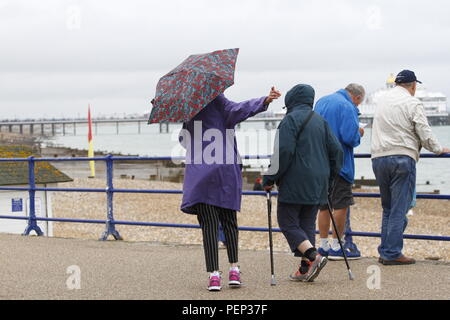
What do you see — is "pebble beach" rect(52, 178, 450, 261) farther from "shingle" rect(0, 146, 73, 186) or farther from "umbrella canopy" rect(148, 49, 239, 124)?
"umbrella canopy" rect(148, 49, 239, 124)

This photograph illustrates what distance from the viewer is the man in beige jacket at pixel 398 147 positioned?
682cm

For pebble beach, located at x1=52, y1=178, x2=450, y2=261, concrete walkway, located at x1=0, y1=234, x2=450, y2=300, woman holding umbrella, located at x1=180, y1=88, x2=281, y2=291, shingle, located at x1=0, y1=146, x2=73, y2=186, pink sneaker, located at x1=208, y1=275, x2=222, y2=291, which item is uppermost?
woman holding umbrella, located at x1=180, y1=88, x2=281, y2=291

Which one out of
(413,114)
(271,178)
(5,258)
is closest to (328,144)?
(271,178)

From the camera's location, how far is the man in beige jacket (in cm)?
682

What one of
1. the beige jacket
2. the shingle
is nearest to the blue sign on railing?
the shingle

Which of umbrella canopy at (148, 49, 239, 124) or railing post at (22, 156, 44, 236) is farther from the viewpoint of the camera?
railing post at (22, 156, 44, 236)

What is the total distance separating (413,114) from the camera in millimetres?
6801

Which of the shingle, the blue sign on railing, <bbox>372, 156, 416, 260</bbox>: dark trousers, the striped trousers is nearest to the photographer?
the striped trousers

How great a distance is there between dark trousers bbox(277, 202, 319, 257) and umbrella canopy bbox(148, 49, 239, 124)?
1.09 m

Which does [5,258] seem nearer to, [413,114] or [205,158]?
[205,158]

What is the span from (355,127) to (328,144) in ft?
3.07

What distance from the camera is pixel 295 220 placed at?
20.5ft

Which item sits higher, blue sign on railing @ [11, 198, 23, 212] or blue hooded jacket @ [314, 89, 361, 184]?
blue hooded jacket @ [314, 89, 361, 184]

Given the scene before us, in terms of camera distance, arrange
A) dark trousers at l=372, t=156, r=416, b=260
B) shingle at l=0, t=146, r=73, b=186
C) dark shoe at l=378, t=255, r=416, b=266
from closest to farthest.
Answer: dark trousers at l=372, t=156, r=416, b=260
dark shoe at l=378, t=255, r=416, b=266
shingle at l=0, t=146, r=73, b=186
